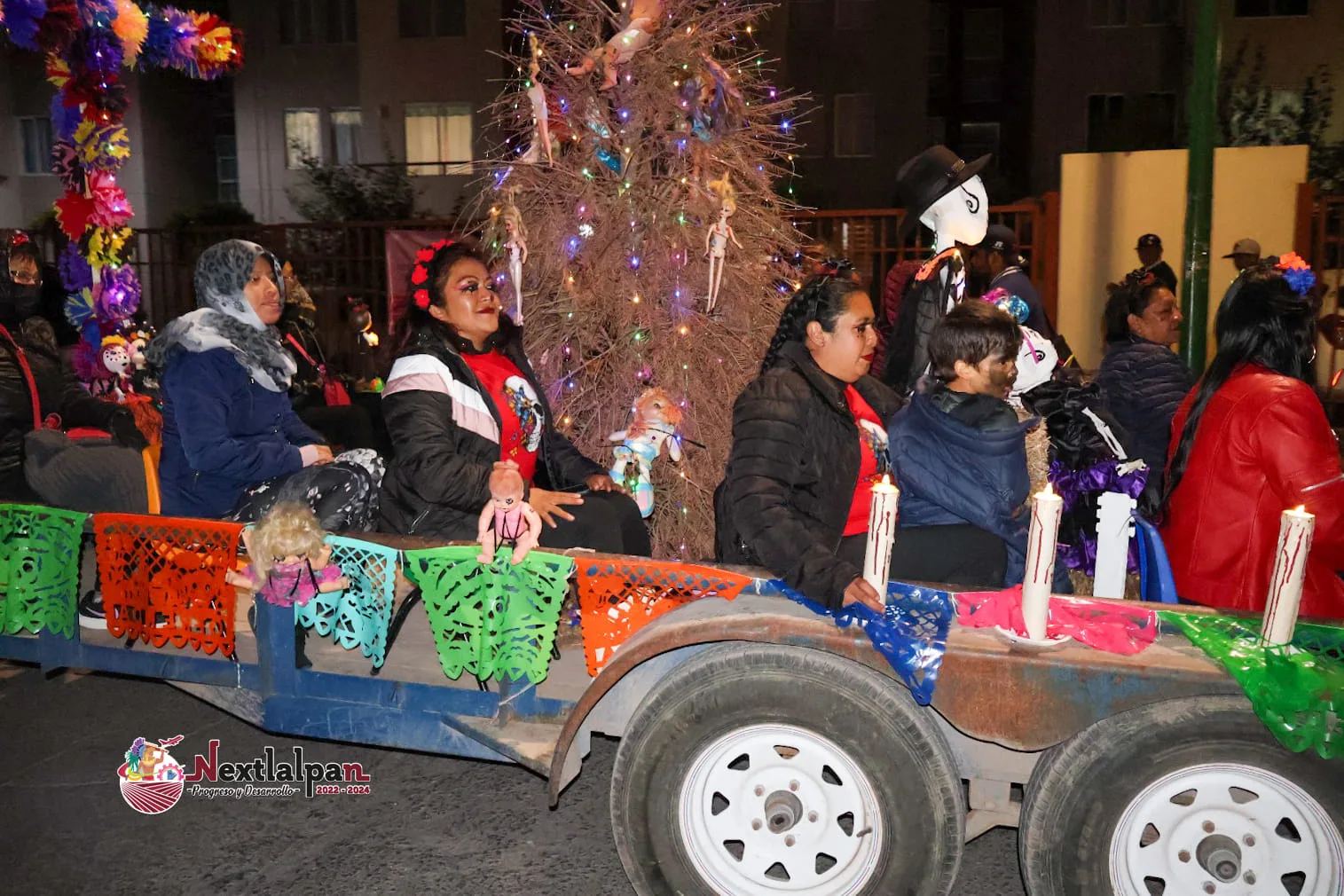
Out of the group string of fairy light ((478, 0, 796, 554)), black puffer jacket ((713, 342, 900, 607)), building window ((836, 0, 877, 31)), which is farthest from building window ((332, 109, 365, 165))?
black puffer jacket ((713, 342, 900, 607))

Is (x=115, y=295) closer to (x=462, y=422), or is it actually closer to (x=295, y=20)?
(x=462, y=422)

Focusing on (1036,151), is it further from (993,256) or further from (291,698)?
(291,698)

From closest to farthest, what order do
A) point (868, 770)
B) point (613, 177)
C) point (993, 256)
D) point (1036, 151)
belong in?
1. point (868, 770)
2. point (613, 177)
3. point (993, 256)
4. point (1036, 151)

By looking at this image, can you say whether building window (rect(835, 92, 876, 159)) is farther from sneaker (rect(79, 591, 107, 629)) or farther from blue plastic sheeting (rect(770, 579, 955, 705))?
blue plastic sheeting (rect(770, 579, 955, 705))

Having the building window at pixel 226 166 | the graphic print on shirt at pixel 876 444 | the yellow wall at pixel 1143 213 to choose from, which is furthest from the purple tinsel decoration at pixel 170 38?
the building window at pixel 226 166

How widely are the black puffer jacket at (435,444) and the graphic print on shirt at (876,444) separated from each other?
135 centimetres

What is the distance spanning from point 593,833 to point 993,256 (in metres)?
5.53

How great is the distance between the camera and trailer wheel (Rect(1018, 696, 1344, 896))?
2.34 m

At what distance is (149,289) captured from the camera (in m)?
14.2

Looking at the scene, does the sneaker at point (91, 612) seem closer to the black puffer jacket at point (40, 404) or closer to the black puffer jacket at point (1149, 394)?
the black puffer jacket at point (40, 404)

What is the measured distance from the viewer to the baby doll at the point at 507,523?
9.58 ft

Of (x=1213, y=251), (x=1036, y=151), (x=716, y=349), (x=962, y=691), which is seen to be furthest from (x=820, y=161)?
(x=962, y=691)

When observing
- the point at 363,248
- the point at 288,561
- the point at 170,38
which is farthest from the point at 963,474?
the point at 363,248

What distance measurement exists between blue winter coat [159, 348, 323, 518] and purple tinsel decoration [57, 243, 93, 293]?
3921mm
